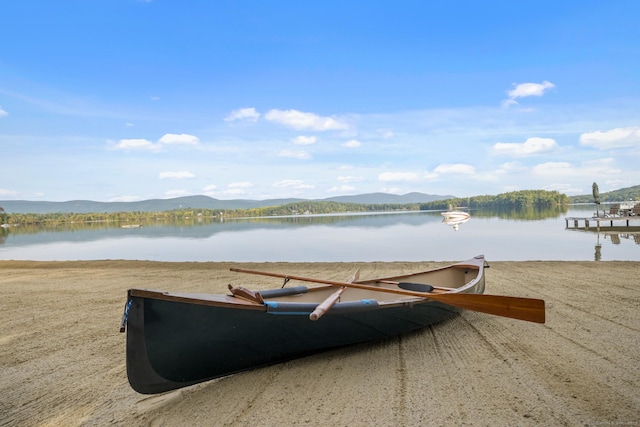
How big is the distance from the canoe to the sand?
0.22 meters

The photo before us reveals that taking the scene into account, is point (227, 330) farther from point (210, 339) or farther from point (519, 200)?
point (519, 200)

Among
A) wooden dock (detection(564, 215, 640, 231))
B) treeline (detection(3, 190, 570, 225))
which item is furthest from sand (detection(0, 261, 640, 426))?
treeline (detection(3, 190, 570, 225))

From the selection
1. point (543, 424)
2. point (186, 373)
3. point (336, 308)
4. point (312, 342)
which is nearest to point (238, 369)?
point (186, 373)

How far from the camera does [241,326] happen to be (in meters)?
3.37

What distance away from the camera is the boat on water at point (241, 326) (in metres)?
3.05

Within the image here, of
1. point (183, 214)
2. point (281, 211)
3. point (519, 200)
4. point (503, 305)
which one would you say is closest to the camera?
point (503, 305)

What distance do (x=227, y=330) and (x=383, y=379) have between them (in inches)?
57.6

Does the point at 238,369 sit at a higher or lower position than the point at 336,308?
lower

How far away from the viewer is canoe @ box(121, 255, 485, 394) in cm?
305

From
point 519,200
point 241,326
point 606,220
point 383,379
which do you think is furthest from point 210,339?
point 519,200

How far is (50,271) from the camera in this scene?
11.5m

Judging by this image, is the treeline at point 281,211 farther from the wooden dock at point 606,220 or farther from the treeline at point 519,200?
the wooden dock at point 606,220

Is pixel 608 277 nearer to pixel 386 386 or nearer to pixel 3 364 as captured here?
pixel 386 386

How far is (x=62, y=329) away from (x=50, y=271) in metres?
7.57
